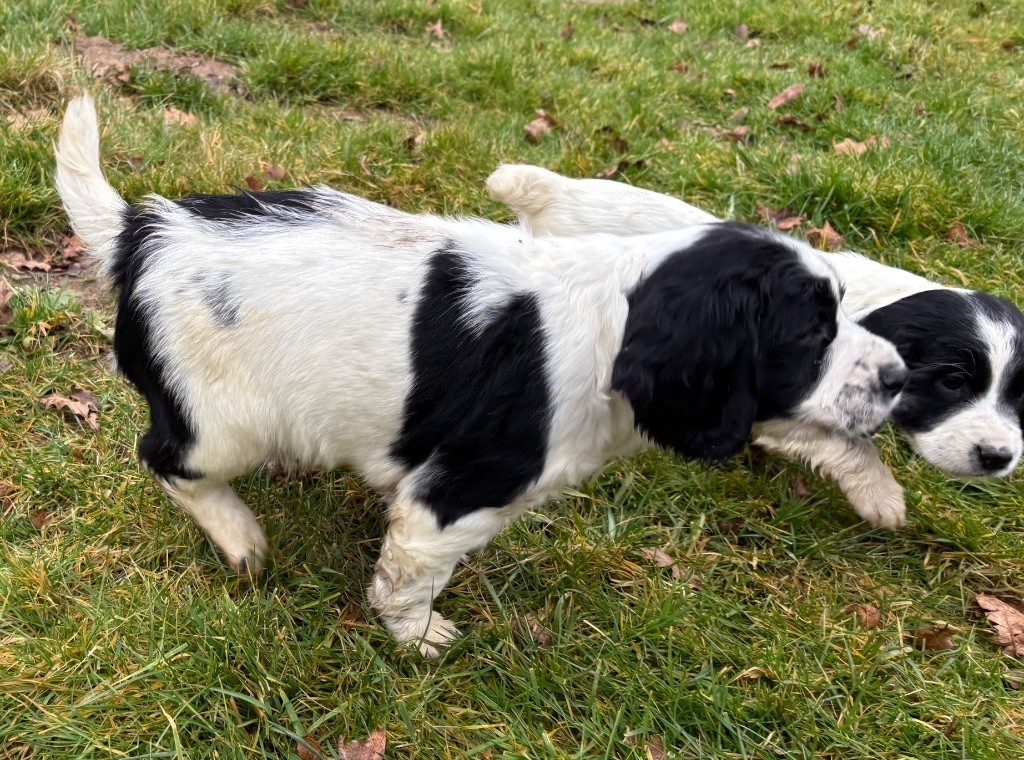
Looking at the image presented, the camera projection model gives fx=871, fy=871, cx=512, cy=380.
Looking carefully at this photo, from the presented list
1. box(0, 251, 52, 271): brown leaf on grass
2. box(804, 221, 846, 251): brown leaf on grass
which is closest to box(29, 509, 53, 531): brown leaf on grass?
box(0, 251, 52, 271): brown leaf on grass

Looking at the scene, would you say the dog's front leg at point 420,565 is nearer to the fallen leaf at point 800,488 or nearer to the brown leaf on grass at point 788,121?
the fallen leaf at point 800,488

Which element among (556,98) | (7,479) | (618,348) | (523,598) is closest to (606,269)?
(618,348)

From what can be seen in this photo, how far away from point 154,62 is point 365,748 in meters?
4.51

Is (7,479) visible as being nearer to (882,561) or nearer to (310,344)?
(310,344)

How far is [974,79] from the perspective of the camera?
626cm

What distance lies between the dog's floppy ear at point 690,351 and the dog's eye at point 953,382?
110 centimetres

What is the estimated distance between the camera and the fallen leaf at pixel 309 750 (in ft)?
7.33

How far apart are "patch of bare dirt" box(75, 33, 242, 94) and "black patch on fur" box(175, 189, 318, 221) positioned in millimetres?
3021

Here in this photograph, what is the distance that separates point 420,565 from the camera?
2.42 m

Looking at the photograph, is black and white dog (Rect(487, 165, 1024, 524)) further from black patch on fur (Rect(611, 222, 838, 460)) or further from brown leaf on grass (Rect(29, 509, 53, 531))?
brown leaf on grass (Rect(29, 509, 53, 531))

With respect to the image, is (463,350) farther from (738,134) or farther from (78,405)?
(738,134)

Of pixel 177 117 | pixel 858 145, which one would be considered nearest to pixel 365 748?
pixel 177 117

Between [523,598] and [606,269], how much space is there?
1108 mm

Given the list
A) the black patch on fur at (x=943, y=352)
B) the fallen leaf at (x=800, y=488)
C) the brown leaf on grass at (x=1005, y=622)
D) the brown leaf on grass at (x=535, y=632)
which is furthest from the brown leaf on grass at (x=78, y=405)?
the brown leaf on grass at (x=1005, y=622)
